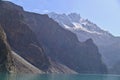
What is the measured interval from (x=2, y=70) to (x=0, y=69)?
1443mm

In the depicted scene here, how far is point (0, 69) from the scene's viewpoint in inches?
7864

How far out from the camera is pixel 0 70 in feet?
653

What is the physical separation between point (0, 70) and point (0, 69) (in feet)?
3.09

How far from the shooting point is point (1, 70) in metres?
199

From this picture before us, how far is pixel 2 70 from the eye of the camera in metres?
200

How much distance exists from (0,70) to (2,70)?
1255 millimetres

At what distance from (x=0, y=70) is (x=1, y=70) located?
0.63 meters

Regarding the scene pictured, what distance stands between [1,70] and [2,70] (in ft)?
2.06
